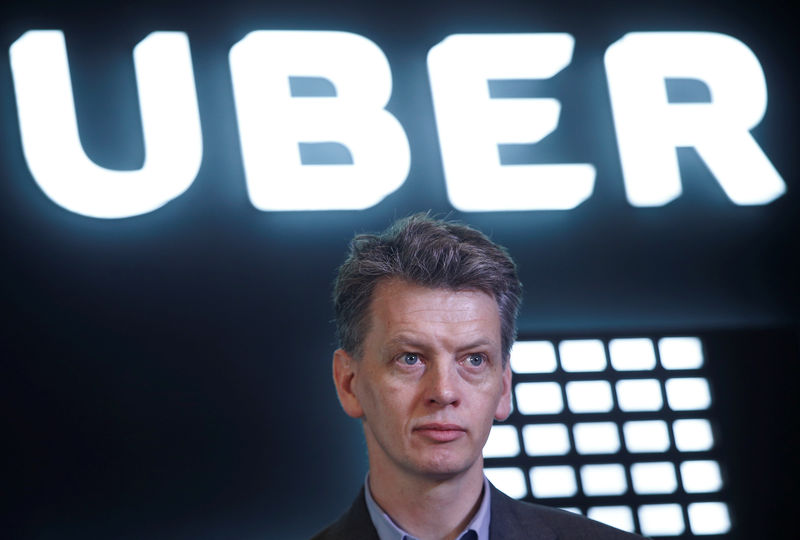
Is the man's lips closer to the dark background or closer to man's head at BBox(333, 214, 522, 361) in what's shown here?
man's head at BBox(333, 214, 522, 361)

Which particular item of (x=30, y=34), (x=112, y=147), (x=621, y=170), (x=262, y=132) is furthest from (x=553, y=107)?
(x=30, y=34)

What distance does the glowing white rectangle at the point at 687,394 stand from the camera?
3807 mm

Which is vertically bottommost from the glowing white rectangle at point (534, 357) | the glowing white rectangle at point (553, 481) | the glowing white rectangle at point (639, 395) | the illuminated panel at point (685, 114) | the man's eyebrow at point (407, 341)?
the glowing white rectangle at point (553, 481)

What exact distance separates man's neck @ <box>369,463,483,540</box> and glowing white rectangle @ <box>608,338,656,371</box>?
6.85ft

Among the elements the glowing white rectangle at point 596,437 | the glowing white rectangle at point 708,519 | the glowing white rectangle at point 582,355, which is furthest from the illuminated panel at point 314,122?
the glowing white rectangle at point 708,519

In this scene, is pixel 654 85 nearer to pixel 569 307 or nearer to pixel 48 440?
pixel 569 307

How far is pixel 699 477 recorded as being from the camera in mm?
3787

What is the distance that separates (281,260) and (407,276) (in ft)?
6.39

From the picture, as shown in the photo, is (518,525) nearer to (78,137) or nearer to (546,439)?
(546,439)

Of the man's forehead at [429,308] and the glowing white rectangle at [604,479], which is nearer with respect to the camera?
the man's forehead at [429,308]

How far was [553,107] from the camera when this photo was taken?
4043 mm

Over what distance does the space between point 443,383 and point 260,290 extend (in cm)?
205

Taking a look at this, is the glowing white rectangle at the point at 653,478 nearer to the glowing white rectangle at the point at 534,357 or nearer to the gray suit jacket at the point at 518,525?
the glowing white rectangle at the point at 534,357

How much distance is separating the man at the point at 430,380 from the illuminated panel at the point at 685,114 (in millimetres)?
2238
